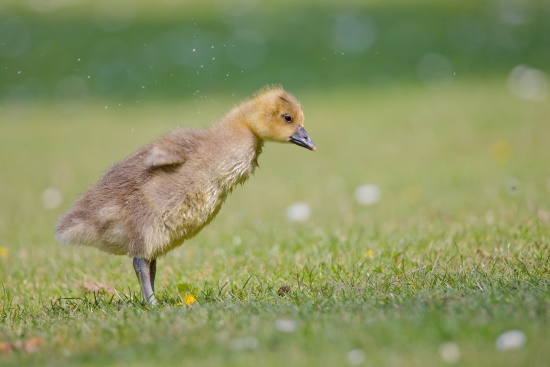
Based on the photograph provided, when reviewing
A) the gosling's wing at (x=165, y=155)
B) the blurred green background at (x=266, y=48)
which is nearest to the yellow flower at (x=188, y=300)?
the gosling's wing at (x=165, y=155)

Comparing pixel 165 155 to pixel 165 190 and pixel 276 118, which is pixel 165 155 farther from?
pixel 276 118

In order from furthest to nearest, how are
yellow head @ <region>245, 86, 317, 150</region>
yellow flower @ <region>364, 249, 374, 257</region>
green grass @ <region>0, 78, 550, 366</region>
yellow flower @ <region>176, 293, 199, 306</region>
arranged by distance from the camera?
1. yellow flower @ <region>364, 249, 374, 257</region>
2. yellow head @ <region>245, 86, 317, 150</region>
3. yellow flower @ <region>176, 293, 199, 306</region>
4. green grass @ <region>0, 78, 550, 366</region>

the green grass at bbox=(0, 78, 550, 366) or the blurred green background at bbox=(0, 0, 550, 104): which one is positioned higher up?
the blurred green background at bbox=(0, 0, 550, 104)

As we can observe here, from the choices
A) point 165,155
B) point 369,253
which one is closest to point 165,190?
point 165,155

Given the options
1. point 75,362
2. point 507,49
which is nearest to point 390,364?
point 75,362

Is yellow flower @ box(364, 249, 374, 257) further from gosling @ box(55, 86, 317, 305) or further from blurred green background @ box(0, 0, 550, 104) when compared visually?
blurred green background @ box(0, 0, 550, 104)

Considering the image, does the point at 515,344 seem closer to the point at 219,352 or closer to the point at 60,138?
the point at 219,352

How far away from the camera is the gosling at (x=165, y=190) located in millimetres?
4551

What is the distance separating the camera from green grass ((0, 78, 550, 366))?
3.45m

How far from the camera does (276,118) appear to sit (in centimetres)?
483

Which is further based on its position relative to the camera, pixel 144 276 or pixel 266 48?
pixel 266 48

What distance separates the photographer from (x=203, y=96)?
1364 centimetres

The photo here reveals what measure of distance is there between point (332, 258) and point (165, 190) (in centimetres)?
129

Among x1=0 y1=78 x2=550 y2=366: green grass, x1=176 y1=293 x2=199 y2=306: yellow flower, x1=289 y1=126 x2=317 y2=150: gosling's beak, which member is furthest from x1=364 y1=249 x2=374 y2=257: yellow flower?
x1=176 y1=293 x2=199 y2=306: yellow flower
